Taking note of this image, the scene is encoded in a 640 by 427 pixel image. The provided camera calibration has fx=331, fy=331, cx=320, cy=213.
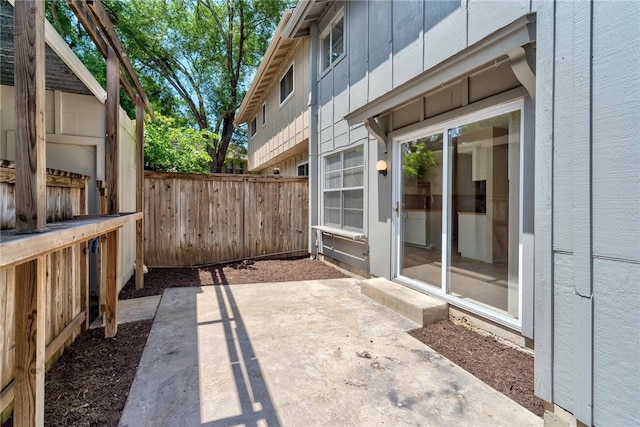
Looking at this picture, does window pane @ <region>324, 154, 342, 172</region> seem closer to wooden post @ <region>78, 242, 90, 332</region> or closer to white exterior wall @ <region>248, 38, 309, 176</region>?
white exterior wall @ <region>248, 38, 309, 176</region>

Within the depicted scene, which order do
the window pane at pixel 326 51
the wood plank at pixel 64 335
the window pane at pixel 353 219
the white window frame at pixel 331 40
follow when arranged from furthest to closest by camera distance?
the window pane at pixel 326 51 → the white window frame at pixel 331 40 → the window pane at pixel 353 219 → the wood plank at pixel 64 335

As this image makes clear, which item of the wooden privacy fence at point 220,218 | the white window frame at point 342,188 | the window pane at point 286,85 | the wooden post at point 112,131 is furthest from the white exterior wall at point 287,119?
the wooden post at point 112,131

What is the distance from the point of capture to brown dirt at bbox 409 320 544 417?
2.38 m

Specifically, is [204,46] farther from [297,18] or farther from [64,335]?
[64,335]

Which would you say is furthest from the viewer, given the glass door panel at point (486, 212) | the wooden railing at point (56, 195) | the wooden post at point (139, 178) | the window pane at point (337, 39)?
the window pane at point (337, 39)

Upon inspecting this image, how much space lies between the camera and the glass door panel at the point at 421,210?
4070 mm

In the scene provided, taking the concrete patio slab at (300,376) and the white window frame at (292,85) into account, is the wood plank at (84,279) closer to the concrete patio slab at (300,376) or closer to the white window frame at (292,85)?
the concrete patio slab at (300,376)

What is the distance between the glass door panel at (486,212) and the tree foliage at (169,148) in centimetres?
648

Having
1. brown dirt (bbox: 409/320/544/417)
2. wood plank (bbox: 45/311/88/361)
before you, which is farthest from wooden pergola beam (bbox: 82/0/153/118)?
brown dirt (bbox: 409/320/544/417)

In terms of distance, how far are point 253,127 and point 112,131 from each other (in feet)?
42.5

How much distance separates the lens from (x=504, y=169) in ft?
10.7

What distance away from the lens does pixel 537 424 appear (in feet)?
6.66

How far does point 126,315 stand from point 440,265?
3831 millimetres

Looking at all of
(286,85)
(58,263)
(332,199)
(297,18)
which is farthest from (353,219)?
(286,85)
